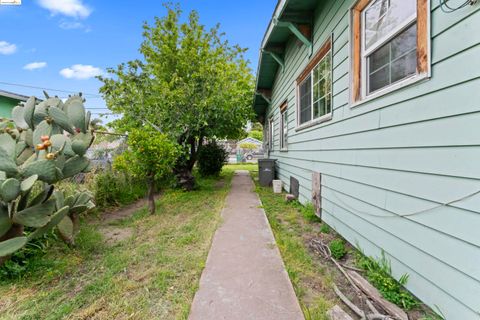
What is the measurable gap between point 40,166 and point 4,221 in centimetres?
58

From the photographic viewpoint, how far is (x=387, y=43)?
91.5 inches

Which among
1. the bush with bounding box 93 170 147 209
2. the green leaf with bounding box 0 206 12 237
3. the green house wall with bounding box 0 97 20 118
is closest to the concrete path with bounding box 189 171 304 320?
the green leaf with bounding box 0 206 12 237

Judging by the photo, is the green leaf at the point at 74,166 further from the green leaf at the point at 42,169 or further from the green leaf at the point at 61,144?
the green leaf at the point at 42,169

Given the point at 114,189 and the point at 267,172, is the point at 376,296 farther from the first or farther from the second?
the point at 267,172

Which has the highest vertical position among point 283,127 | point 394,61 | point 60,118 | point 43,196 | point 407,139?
point 394,61

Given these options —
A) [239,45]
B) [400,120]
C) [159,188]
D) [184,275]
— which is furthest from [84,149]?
[239,45]

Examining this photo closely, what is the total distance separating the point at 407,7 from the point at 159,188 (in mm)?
7244

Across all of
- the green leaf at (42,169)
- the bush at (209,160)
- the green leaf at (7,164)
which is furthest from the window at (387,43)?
the bush at (209,160)

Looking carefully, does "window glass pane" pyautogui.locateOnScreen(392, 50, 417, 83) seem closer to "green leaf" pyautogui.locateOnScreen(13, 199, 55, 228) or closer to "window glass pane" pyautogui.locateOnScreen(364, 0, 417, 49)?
"window glass pane" pyautogui.locateOnScreen(364, 0, 417, 49)

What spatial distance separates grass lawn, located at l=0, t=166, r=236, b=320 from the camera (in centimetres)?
191

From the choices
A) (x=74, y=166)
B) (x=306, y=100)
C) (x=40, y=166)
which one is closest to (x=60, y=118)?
(x=74, y=166)

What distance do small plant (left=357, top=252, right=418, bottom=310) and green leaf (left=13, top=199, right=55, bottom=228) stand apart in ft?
10.1

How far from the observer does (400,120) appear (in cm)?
199

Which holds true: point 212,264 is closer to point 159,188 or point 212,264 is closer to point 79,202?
point 79,202
